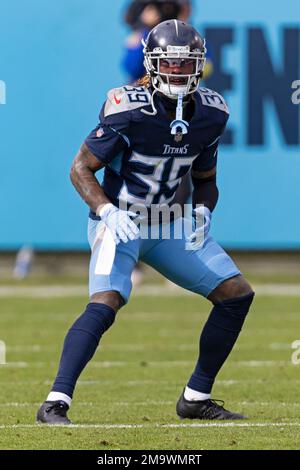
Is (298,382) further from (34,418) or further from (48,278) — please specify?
(48,278)

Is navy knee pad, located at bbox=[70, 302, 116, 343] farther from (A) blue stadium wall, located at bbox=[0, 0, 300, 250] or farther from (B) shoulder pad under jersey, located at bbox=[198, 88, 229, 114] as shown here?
(A) blue stadium wall, located at bbox=[0, 0, 300, 250]

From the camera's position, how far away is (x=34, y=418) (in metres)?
5.49

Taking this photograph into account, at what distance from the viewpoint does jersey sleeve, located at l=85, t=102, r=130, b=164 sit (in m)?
5.30

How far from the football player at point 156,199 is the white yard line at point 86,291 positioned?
597 cm

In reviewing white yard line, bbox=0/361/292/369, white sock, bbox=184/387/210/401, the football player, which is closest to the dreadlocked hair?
the football player

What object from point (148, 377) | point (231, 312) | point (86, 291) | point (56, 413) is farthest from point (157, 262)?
point (86, 291)

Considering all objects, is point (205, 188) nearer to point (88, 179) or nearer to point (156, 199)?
point (156, 199)

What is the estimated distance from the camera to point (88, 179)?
5359 millimetres

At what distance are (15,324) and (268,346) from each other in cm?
211

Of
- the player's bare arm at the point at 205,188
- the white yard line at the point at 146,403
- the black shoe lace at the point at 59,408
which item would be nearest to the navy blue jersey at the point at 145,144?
the player's bare arm at the point at 205,188

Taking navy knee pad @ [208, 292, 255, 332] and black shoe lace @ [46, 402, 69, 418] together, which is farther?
navy knee pad @ [208, 292, 255, 332]

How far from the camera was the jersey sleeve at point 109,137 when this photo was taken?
5.30 m

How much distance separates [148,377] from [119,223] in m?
2.13

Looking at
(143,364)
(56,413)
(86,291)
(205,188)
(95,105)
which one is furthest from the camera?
(95,105)
